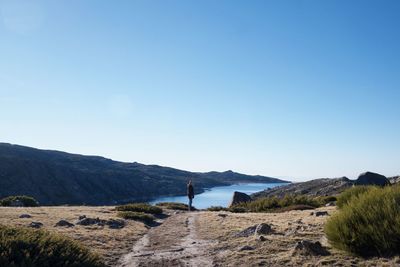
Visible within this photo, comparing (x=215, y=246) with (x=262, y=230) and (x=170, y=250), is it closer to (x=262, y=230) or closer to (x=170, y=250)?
(x=170, y=250)

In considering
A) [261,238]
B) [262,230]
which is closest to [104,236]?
[262,230]

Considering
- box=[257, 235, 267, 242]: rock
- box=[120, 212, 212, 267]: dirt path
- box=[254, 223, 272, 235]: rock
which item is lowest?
box=[120, 212, 212, 267]: dirt path

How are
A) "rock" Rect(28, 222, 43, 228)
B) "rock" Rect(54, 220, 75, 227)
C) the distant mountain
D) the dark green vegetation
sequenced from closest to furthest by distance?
the dark green vegetation
"rock" Rect(28, 222, 43, 228)
"rock" Rect(54, 220, 75, 227)
the distant mountain

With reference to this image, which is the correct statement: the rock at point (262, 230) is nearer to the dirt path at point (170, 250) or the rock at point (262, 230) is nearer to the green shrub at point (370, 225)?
the dirt path at point (170, 250)

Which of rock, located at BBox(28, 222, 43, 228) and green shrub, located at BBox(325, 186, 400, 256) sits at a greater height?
green shrub, located at BBox(325, 186, 400, 256)

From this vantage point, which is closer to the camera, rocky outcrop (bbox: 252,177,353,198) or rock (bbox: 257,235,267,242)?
rock (bbox: 257,235,267,242)

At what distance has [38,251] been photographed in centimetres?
935

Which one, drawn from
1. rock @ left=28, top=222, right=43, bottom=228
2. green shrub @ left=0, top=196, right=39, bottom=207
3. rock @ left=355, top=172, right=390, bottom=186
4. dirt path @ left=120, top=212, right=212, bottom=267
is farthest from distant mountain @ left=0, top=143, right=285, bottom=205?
dirt path @ left=120, top=212, right=212, bottom=267

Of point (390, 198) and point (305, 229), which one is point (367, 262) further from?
point (305, 229)

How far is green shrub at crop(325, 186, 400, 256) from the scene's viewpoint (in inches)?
414

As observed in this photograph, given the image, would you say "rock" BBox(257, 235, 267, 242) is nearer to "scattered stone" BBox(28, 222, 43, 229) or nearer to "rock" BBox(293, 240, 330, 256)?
"rock" BBox(293, 240, 330, 256)

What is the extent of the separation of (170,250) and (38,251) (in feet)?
22.1

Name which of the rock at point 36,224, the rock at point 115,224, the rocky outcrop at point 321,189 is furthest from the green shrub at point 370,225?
the rocky outcrop at point 321,189

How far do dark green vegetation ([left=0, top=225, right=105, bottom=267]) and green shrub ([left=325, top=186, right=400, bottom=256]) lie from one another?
6.67m
